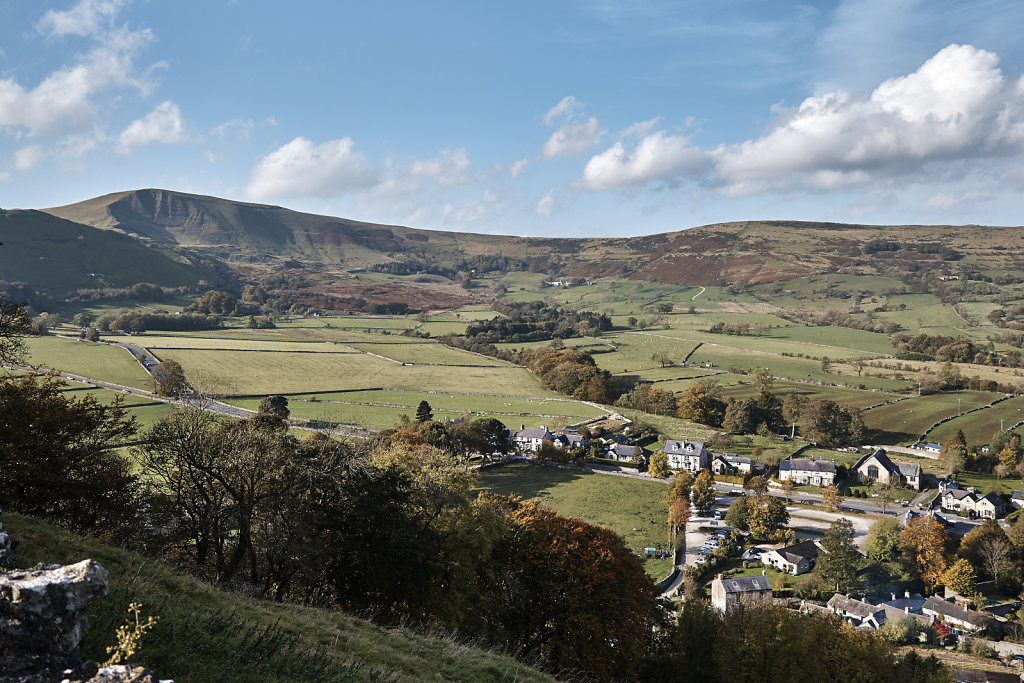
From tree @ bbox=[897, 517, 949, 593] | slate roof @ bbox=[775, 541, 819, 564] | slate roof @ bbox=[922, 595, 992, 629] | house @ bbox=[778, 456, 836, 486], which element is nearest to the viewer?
slate roof @ bbox=[922, 595, 992, 629]

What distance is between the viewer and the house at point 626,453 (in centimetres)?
6888

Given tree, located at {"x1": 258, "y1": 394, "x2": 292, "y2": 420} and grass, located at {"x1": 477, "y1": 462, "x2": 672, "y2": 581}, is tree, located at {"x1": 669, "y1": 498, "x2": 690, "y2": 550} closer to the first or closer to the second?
grass, located at {"x1": 477, "y1": 462, "x2": 672, "y2": 581}

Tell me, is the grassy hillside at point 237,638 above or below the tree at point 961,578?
above

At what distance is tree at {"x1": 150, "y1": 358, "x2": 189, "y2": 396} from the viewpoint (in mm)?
69875

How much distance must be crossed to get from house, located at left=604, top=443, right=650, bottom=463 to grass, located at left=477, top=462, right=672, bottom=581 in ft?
18.4

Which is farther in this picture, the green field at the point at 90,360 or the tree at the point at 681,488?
the green field at the point at 90,360

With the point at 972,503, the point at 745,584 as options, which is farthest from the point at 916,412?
the point at 745,584

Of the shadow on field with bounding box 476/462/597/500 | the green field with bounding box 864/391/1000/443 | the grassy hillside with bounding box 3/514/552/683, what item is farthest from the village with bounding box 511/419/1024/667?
the grassy hillside with bounding box 3/514/552/683

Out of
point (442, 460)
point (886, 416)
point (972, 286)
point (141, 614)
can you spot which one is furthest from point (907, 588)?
point (972, 286)

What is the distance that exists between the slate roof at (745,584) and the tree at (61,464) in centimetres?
3623

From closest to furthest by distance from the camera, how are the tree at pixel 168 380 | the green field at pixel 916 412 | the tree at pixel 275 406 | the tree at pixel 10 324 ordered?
1. the tree at pixel 10 324
2. the tree at pixel 275 406
3. the tree at pixel 168 380
4. the green field at pixel 916 412

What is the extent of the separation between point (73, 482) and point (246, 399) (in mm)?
63064

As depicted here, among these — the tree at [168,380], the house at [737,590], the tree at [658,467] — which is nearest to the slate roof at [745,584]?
the house at [737,590]

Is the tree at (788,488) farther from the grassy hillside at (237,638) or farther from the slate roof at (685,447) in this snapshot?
the grassy hillside at (237,638)
